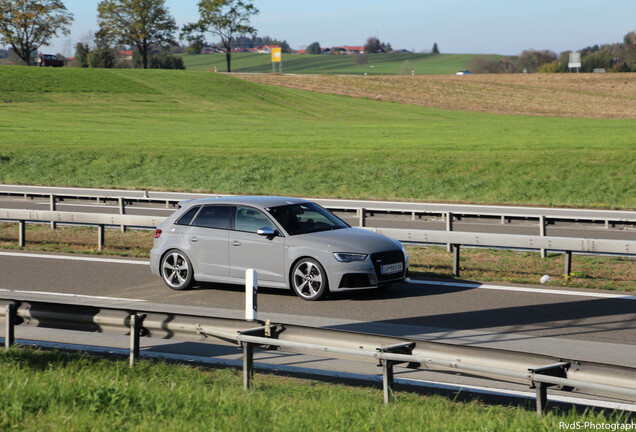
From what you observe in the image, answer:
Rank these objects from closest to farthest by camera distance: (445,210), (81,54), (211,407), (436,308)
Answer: (211,407) < (436,308) < (445,210) < (81,54)

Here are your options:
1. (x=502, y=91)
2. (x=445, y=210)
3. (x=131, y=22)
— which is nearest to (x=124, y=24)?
(x=131, y=22)

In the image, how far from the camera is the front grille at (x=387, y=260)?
462 inches

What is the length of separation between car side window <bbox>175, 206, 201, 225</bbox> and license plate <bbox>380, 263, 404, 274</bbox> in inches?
123

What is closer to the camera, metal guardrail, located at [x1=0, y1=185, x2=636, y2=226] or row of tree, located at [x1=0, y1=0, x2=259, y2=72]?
metal guardrail, located at [x1=0, y1=185, x2=636, y2=226]

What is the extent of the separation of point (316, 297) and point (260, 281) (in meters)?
0.93

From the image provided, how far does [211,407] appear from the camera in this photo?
6.26m

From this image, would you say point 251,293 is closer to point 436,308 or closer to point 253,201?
point 436,308

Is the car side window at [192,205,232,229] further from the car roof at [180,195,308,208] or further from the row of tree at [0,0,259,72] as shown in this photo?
the row of tree at [0,0,259,72]

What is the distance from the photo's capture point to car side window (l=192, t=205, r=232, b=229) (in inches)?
502

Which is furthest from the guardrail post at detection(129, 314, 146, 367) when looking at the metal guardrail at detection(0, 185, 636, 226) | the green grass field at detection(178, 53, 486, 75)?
the green grass field at detection(178, 53, 486, 75)

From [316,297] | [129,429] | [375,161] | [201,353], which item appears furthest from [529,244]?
[375,161]

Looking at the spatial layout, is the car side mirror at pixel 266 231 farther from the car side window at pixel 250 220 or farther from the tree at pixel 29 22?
the tree at pixel 29 22

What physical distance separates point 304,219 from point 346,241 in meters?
1.04

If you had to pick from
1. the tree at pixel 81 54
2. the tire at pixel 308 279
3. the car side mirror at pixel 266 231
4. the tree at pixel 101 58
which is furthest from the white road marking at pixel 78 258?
the tree at pixel 81 54
